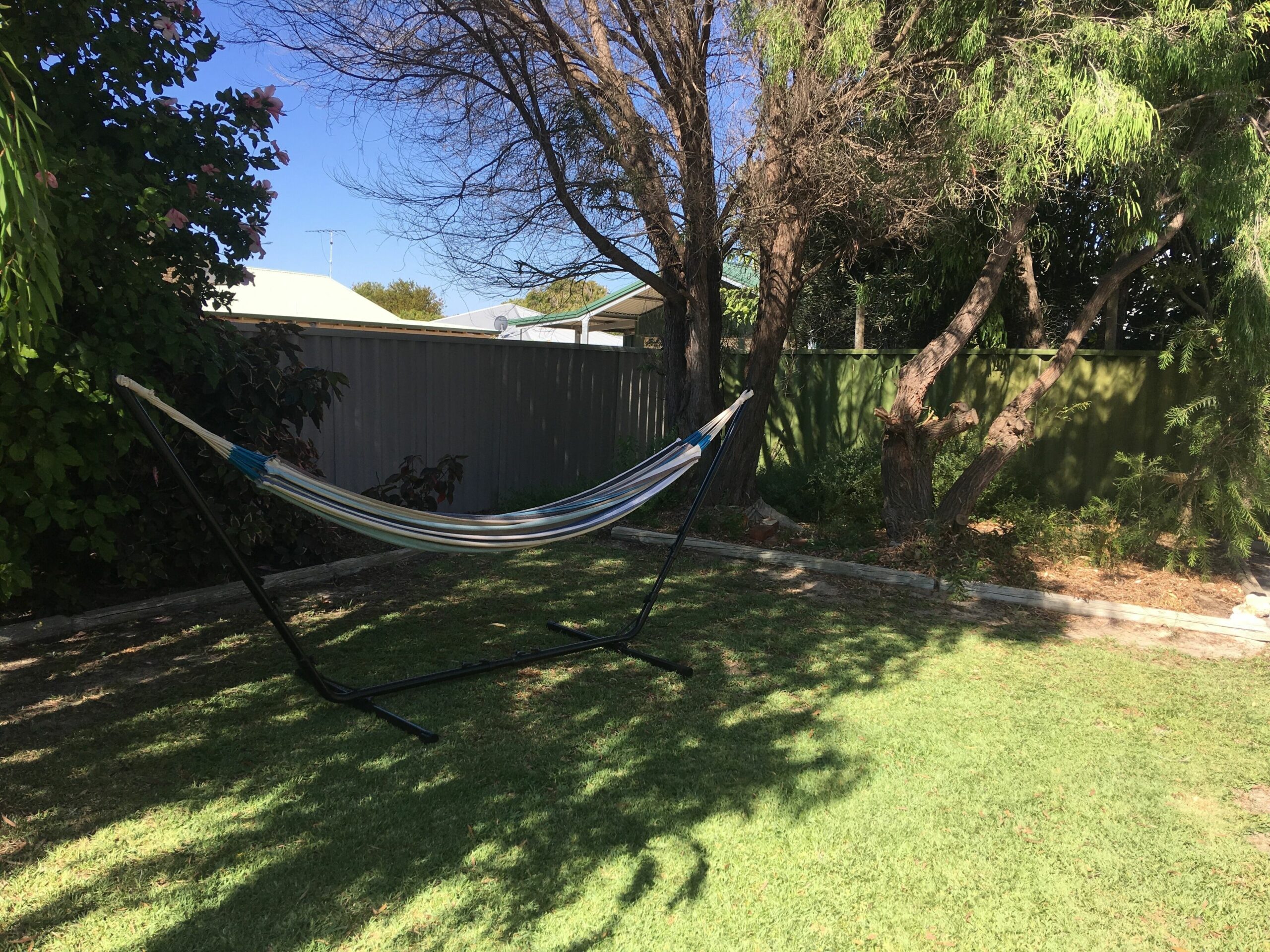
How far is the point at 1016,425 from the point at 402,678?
441 centimetres

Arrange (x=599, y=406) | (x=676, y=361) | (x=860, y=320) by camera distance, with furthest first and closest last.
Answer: (x=860, y=320)
(x=599, y=406)
(x=676, y=361)

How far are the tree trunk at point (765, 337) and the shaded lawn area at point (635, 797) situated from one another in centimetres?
256

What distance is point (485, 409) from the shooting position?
24.8ft

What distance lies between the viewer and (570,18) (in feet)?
22.6

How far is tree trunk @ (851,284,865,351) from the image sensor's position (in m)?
8.61

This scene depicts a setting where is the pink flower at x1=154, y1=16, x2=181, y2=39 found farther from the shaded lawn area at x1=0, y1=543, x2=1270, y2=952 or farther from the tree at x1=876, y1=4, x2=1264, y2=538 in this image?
the tree at x1=876, y1=4, x2=1264, y2=538

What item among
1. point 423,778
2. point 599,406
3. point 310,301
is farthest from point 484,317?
point 423,778

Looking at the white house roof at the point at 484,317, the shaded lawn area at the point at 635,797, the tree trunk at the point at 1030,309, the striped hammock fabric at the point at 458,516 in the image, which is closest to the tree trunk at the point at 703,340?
the tree trunk at the point at 1030,309

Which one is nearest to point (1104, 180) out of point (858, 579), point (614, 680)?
point (858, 579)

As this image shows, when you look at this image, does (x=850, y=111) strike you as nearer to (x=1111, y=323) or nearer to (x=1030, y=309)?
(x=1030, y=309)

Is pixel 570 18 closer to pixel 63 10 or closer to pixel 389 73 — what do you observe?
pixel 389 73

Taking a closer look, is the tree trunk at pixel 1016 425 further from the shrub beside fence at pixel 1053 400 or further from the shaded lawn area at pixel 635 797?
the shaded lawn area at pixel 635 797

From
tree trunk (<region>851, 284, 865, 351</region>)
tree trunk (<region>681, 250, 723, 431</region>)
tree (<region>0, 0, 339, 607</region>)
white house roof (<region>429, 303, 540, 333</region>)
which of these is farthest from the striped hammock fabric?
white house roof (<region>429, 303, 540, 333</region>)

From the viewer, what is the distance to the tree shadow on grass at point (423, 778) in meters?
2.24
